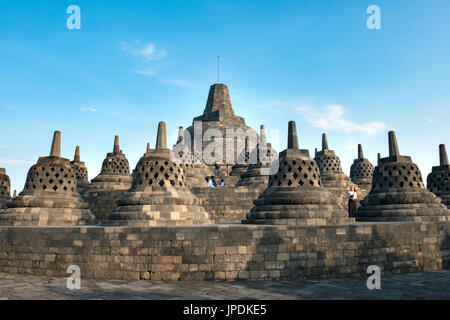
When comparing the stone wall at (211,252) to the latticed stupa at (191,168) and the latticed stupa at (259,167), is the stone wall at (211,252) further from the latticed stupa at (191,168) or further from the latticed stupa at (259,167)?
the latticed stupa at (191,168)

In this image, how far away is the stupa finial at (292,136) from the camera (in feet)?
34.7

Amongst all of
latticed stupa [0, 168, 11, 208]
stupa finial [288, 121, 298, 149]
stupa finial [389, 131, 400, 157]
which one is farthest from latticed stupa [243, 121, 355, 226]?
latticed stupa [0, 168, 11, 208]

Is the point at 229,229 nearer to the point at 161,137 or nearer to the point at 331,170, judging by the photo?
the point at 161,137

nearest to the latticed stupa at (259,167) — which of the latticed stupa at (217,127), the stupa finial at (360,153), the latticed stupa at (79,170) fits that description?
the stupa finial at (360,153)

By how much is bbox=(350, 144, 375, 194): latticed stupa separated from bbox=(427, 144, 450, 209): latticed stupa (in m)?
8.80

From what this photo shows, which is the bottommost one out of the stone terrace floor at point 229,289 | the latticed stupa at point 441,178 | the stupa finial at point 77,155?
the stone terrace floor at point 229,289

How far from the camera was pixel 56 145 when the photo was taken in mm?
12320

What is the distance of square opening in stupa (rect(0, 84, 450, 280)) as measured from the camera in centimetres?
756

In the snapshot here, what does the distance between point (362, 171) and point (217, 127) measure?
17.9 m

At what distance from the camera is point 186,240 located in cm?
755

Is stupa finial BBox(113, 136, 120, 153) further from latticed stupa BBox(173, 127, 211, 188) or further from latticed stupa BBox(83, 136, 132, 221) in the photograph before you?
latticed stupa BBox(173, 127, 211, 188)

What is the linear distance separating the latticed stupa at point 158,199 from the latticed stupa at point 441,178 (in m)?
10.7
